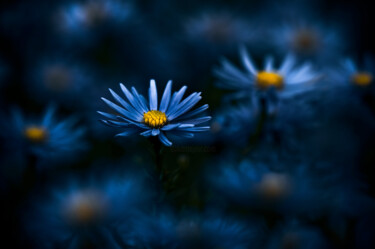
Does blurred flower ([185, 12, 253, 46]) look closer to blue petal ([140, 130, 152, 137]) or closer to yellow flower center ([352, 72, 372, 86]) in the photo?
yellow flower center ([352, 72, 372, 86])

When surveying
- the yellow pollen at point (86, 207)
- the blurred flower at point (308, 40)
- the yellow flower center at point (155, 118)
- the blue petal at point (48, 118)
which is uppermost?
the blurred flower at point (308, 40)

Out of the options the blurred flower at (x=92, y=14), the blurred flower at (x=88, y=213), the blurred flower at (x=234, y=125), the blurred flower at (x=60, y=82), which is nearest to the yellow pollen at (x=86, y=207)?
the blurred flower at (x=88, y=213)

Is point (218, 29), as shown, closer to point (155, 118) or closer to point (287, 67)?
point (287, 67)


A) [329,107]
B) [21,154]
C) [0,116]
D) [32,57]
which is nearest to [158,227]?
[21,154]

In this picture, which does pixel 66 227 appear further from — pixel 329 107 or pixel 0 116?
pixel 329 107

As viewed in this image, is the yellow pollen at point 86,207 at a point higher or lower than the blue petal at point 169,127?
lower

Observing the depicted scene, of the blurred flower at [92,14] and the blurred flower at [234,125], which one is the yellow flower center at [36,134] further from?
the blurred flower at [92,14]

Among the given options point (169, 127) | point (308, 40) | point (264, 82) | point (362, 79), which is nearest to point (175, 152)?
point (264, 82)
